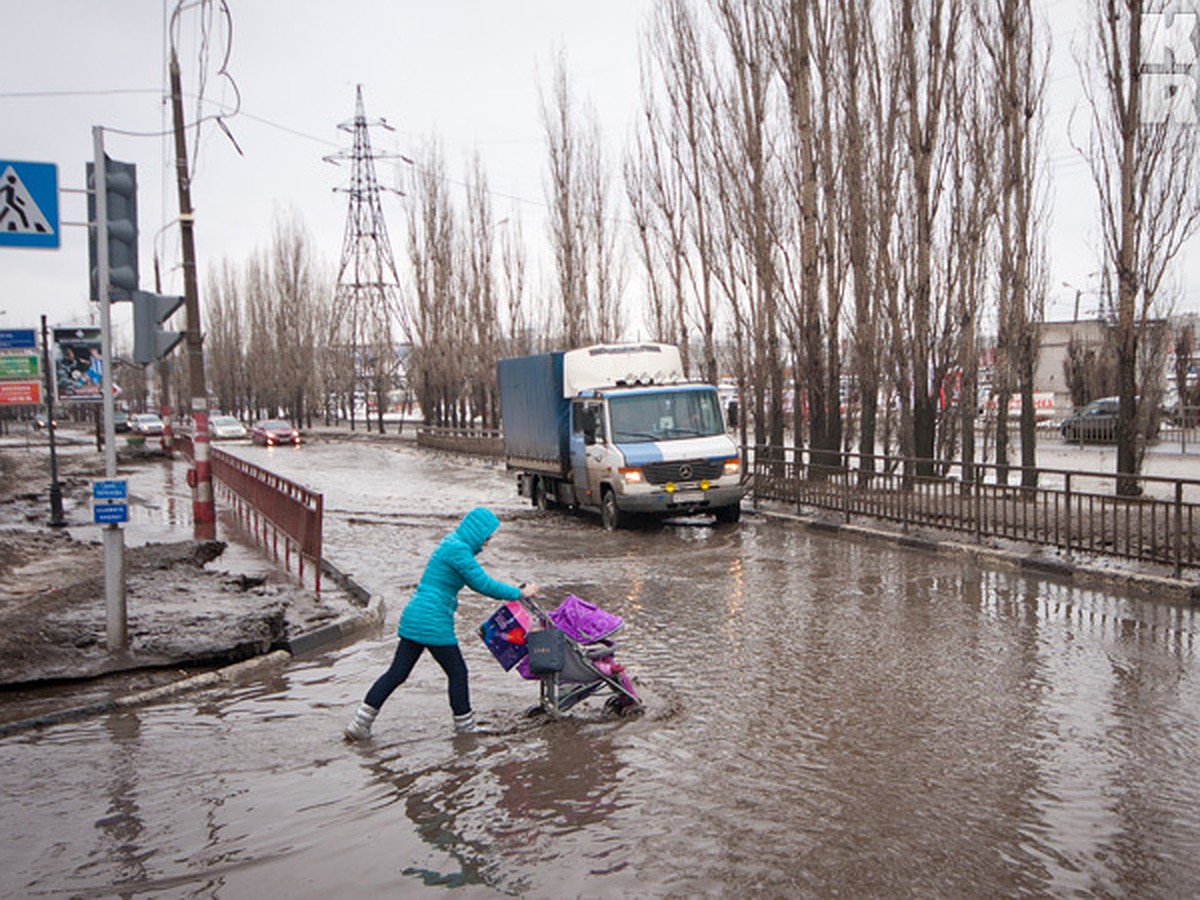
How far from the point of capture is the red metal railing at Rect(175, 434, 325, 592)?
1417 centimetres

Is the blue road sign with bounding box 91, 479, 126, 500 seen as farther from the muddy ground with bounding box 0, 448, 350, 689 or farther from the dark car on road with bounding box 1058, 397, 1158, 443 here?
the dark car on road with bounding box 1058, 397, 1158, 443

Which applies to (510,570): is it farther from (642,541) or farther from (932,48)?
(932,48)

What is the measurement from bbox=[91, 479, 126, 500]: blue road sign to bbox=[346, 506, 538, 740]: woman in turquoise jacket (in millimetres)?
3236

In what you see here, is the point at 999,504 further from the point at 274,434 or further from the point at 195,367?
the point at 274,434

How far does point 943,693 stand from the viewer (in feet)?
26.4

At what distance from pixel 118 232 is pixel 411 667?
189 inches

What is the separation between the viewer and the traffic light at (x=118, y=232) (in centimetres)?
941

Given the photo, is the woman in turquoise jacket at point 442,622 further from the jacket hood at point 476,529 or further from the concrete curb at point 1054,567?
the concrete curb at point 1054,567

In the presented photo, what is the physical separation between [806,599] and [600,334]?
31693 mm

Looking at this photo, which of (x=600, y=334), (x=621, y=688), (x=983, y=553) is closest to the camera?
(x=621, y=688)

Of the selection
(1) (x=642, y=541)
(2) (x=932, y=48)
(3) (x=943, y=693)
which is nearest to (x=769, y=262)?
(2) (x=932, y=48)

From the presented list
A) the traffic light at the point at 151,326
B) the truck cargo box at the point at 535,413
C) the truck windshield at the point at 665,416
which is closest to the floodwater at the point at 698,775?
the traffic light at the point at 151,326

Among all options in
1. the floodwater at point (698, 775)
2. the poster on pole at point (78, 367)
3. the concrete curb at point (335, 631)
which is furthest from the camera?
the poster on pole at point (78, 367)

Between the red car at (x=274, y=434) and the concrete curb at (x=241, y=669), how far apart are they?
45.7 m
